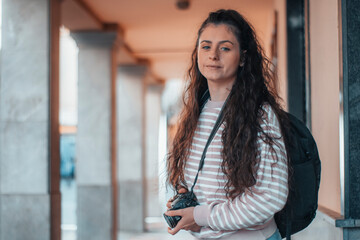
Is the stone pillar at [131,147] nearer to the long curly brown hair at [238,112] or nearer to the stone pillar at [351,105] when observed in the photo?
the stone pillar at [351,105]

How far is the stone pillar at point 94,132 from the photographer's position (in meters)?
8.30

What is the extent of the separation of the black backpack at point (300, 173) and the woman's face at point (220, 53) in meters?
0.22

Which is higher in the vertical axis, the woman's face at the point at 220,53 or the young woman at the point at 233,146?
the woman's face at the point at 220,53

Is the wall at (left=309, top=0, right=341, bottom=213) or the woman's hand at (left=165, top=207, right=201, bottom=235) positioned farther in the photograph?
the wall at (left=309, top=0, right=341, bottom=213)

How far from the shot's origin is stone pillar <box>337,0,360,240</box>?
2.06 metres

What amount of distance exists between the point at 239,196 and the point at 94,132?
23.3ft

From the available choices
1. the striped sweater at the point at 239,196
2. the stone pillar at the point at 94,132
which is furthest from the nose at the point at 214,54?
the stone pillar at the point at 94,132

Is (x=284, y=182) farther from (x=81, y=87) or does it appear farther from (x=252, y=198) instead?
(x=81, y=87)

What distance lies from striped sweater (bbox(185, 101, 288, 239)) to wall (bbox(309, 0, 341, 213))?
3.24 ft

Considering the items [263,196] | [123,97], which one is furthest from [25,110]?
[123,97]

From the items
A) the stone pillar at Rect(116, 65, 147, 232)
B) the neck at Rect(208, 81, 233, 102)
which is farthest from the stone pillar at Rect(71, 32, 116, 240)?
the neck at Rect(208, 81, 233, 102)

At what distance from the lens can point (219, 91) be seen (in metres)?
1.57

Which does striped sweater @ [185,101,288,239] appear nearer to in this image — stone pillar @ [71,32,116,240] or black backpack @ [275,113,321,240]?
black backpack @ [275,113,321,240]

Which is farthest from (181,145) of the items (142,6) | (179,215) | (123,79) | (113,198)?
(123,79)
